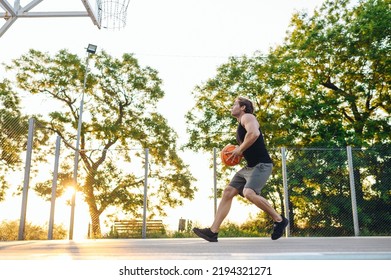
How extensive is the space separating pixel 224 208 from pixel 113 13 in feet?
12.9

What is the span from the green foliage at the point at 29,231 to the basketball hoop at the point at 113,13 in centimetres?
384

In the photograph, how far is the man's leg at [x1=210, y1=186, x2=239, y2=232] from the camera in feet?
15.2

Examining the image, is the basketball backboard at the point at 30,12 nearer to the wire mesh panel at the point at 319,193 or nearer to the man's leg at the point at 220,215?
the man's leg at the point at 220,215

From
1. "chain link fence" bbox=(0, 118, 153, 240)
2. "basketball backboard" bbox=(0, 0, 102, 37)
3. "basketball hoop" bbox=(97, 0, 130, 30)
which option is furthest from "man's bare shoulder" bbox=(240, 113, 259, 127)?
"chain link fence" bbox=(0, 118, 153, 240)

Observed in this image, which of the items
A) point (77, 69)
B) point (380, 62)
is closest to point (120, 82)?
point (77, 69)

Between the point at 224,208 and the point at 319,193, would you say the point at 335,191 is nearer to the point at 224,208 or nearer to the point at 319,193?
the point at 319,193

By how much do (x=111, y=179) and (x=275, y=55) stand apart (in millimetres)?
9495

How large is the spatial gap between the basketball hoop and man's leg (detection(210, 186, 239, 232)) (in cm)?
360

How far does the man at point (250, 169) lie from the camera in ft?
14.3

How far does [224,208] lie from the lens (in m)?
4.63

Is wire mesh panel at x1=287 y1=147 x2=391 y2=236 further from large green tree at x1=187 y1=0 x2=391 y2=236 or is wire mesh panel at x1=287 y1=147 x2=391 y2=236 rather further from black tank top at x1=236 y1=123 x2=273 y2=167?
black tank top at x1=236 y1=123 x2=273 y2=167

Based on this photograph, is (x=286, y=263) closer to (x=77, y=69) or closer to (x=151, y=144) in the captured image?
(x=151, y=144)

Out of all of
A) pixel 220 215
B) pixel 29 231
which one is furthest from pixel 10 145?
pixel 220 215

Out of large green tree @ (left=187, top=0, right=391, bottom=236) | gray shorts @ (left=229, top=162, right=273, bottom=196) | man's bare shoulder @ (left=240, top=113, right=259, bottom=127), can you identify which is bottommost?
gray shorts @ (left=229, top=162, right=273, bottom=196)
